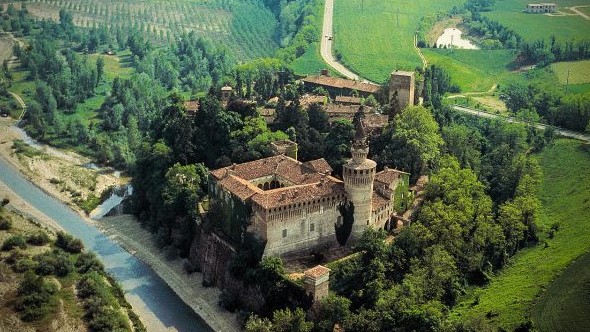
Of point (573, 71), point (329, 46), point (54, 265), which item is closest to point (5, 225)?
point (54, 265)

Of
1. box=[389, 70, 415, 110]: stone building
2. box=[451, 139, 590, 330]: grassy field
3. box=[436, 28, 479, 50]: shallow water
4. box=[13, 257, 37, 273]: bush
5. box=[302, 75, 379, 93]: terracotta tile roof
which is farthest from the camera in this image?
box=[436, 28, 479, 50]: shallow water

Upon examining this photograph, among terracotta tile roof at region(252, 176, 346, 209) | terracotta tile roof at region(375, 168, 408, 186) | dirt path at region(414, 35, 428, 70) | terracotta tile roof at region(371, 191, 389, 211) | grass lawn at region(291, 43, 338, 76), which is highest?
dirt path at region(414, 35, 428, 70)

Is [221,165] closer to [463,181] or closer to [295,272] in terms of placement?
[295,272]

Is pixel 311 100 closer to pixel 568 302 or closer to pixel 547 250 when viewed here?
pixel 547 250

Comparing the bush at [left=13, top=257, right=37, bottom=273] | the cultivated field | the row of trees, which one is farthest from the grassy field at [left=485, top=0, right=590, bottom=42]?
the bush at [left=13, top=257, right=37, bottom=273]

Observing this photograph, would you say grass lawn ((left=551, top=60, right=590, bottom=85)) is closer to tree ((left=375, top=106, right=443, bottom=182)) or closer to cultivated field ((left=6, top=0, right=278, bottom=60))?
tree ((left=375, top=106, right=443, bottom=182))

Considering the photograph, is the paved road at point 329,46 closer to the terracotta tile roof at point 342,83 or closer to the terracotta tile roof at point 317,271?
the terracotta tile roof at point 342,83
